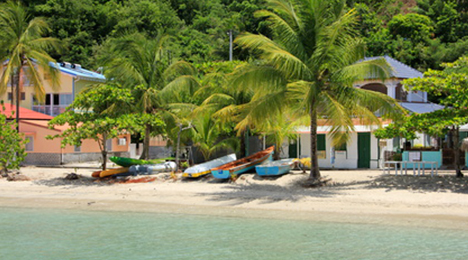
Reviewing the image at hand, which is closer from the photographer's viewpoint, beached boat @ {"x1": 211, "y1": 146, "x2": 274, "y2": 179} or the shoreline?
the shoreline

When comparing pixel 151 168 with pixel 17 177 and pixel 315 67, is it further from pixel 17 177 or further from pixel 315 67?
pixel 315 67

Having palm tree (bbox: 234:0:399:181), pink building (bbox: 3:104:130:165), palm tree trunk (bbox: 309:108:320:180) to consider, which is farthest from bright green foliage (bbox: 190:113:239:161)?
pink building (bbox: 3:104:130:165)

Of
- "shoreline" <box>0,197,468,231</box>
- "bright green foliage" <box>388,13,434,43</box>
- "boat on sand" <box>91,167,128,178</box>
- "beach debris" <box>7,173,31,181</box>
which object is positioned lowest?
"shoreline" <box>0,197,468,231</box>

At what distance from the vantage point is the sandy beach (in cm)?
1508

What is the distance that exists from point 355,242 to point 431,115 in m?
6.86

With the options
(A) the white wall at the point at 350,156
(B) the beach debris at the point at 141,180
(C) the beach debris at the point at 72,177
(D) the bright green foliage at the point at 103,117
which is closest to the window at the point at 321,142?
(A) the white wall at the point at 350,156

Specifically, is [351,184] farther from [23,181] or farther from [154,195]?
[23,181]

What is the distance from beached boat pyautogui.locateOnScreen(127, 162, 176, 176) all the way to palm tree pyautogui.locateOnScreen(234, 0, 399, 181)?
7080mm

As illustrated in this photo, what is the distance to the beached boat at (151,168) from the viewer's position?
23016 millimetres

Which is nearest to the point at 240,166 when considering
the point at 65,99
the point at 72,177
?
the point at 72,177

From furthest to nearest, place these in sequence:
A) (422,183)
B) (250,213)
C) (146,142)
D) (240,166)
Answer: (146,142) → (240,166) → (422,183) → (250,213)

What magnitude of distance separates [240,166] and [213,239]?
7.56 m

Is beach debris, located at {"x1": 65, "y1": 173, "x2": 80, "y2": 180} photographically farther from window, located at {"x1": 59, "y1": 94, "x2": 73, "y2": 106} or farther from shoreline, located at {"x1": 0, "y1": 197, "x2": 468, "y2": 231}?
window, located at {"x1": 59, "y1": 94, "x2": 73, "y2": 106}

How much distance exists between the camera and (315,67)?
1759cm
